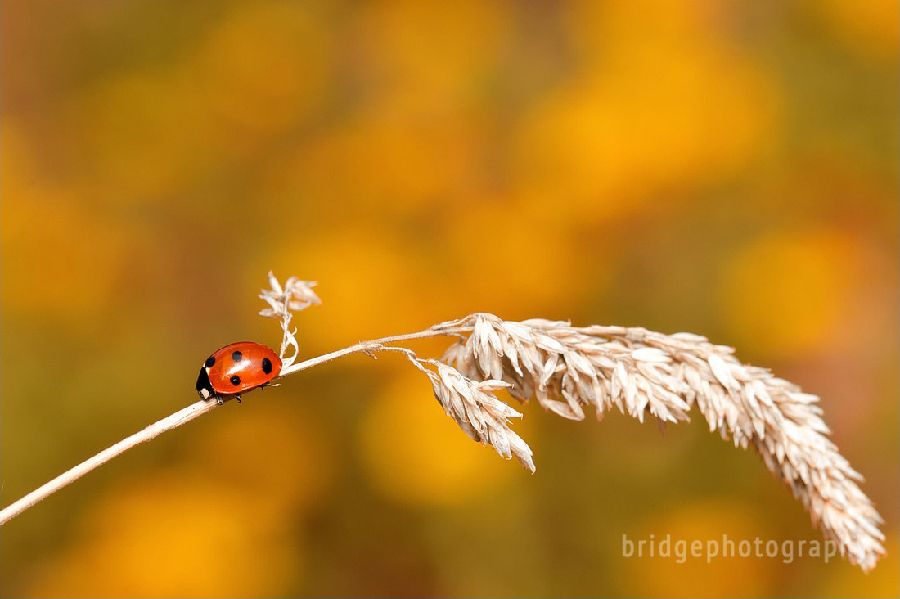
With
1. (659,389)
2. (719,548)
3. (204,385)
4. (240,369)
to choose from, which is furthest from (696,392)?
(719,548)

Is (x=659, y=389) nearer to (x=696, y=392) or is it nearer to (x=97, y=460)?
(x=696, y=392)

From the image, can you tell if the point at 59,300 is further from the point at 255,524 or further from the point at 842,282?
the point at 842,282

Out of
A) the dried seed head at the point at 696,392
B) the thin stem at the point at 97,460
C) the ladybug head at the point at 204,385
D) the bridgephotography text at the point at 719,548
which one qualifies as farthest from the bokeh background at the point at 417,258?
the thin stem at the point at 97,460

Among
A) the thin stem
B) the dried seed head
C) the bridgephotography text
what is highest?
the thin stem

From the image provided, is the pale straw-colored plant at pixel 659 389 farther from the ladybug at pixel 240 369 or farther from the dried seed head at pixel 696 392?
the ladybug at pixel 240 369

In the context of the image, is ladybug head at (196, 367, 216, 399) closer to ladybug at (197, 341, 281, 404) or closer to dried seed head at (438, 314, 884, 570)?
ladybug at (197, 341, 281, 404)

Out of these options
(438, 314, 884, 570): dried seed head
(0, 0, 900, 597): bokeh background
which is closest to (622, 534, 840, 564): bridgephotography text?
(0, 0, 900, 597): bokeh background
